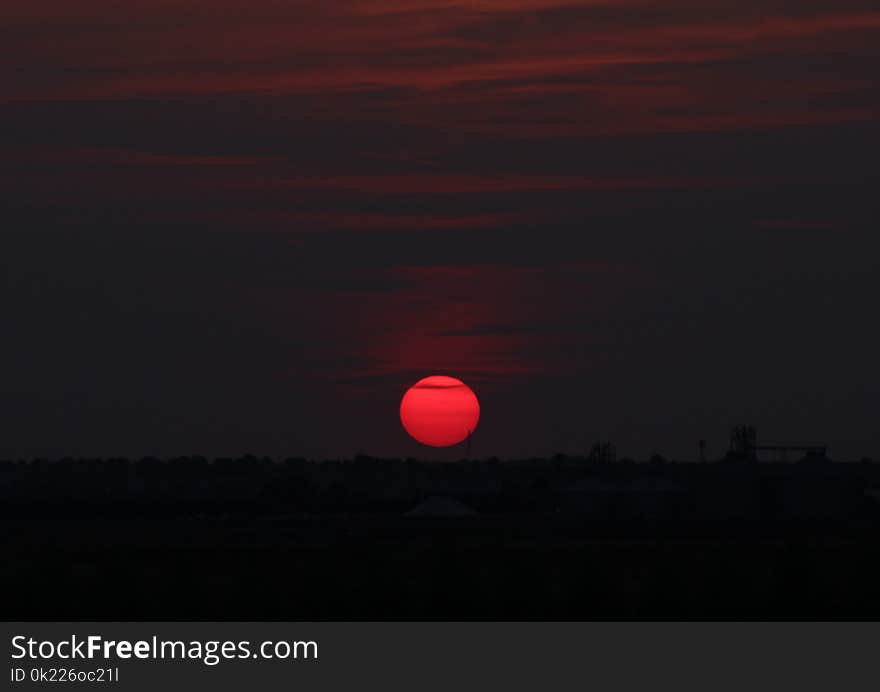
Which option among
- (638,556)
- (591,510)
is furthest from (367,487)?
(638,556)

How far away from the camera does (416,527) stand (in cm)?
9800

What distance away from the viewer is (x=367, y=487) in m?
193

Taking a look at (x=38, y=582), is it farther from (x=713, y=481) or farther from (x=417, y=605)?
(x=713, y=481)

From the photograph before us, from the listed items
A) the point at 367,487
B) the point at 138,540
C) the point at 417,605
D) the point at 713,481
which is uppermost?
the point at 367,487

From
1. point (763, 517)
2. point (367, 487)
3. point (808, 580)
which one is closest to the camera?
point (808, 580)

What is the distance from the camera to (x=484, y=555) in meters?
68.5

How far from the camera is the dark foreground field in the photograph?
49812 mm

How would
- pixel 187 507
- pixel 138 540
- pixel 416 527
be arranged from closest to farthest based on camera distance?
pixel 138 540, pixel 416 527, pixel 187 507

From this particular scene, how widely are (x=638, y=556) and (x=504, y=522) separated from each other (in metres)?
34.7

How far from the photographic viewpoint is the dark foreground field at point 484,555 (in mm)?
49812

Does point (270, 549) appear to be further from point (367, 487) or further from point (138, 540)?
point (367, 487)

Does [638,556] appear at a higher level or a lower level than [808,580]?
higher

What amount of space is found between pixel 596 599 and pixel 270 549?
2647cm

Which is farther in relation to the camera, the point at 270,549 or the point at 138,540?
the point at 138,540
